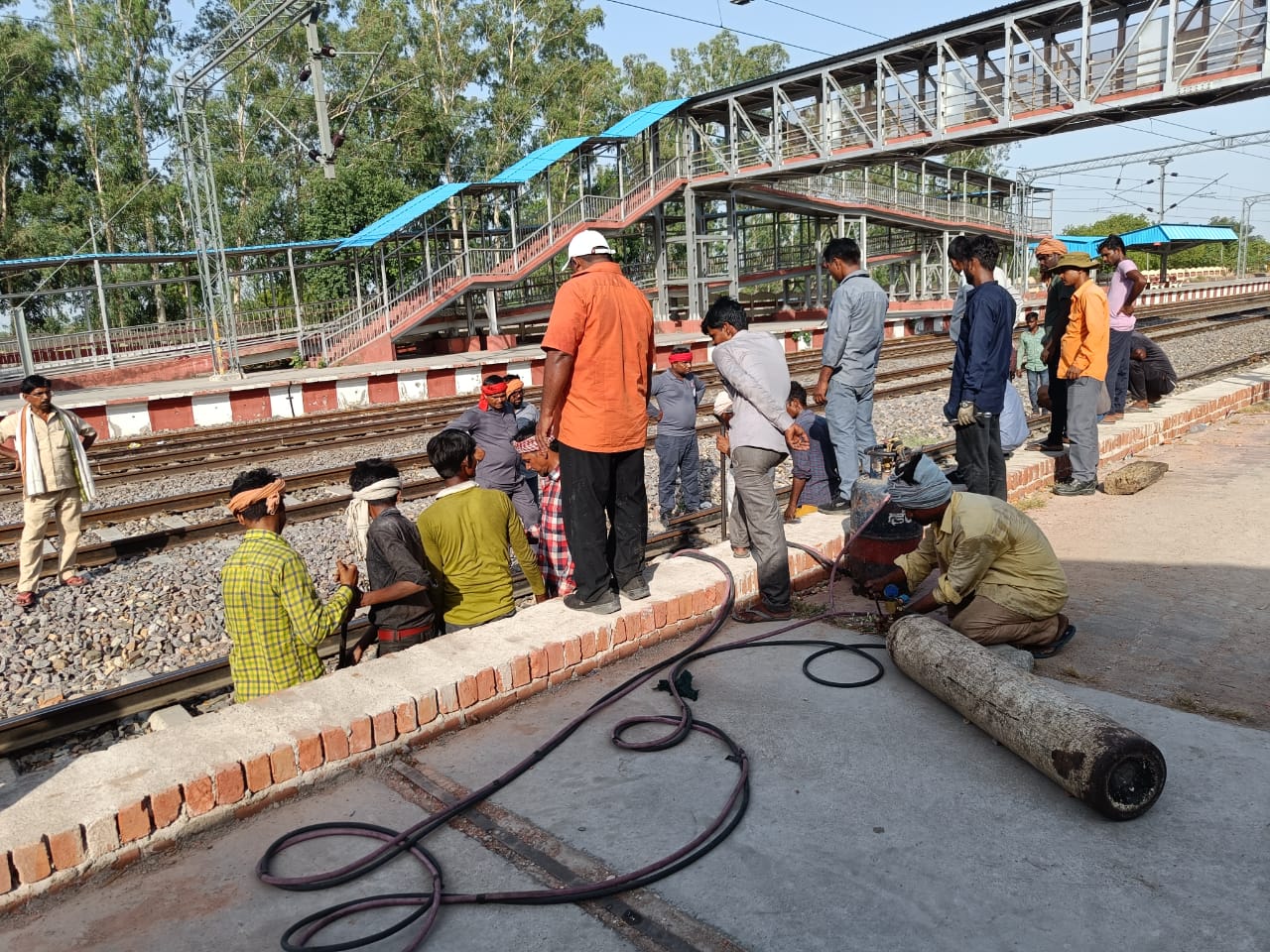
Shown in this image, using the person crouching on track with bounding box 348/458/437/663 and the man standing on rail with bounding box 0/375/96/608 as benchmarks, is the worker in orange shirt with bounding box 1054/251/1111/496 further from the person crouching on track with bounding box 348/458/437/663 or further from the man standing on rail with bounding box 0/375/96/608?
the man standing on rail with bounding box 0/375/96/608

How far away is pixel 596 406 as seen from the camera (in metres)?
4.11

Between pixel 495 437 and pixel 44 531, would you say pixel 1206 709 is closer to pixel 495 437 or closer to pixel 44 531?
pixel 495 437

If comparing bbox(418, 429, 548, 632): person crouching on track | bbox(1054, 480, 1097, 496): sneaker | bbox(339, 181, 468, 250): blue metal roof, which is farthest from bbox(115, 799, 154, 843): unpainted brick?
bbox(339, 181, 468, 250): blue metal roof

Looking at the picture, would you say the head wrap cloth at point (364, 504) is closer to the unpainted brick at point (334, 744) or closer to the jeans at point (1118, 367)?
the unpainted brick at point (334, 744)

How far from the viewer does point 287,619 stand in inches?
150

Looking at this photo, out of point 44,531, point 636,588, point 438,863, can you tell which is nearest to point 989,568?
point 636,588

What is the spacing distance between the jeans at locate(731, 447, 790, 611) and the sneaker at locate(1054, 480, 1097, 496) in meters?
3.58

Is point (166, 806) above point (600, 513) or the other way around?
the other way around

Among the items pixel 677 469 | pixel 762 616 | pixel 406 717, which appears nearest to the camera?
pixel 406 717

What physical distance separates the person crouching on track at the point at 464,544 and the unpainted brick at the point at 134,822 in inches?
69.0

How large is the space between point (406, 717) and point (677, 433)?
488 centimetres

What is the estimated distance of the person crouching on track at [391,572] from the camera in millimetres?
4141

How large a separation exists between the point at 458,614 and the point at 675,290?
3148 centimetres

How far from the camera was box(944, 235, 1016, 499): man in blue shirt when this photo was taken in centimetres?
604
